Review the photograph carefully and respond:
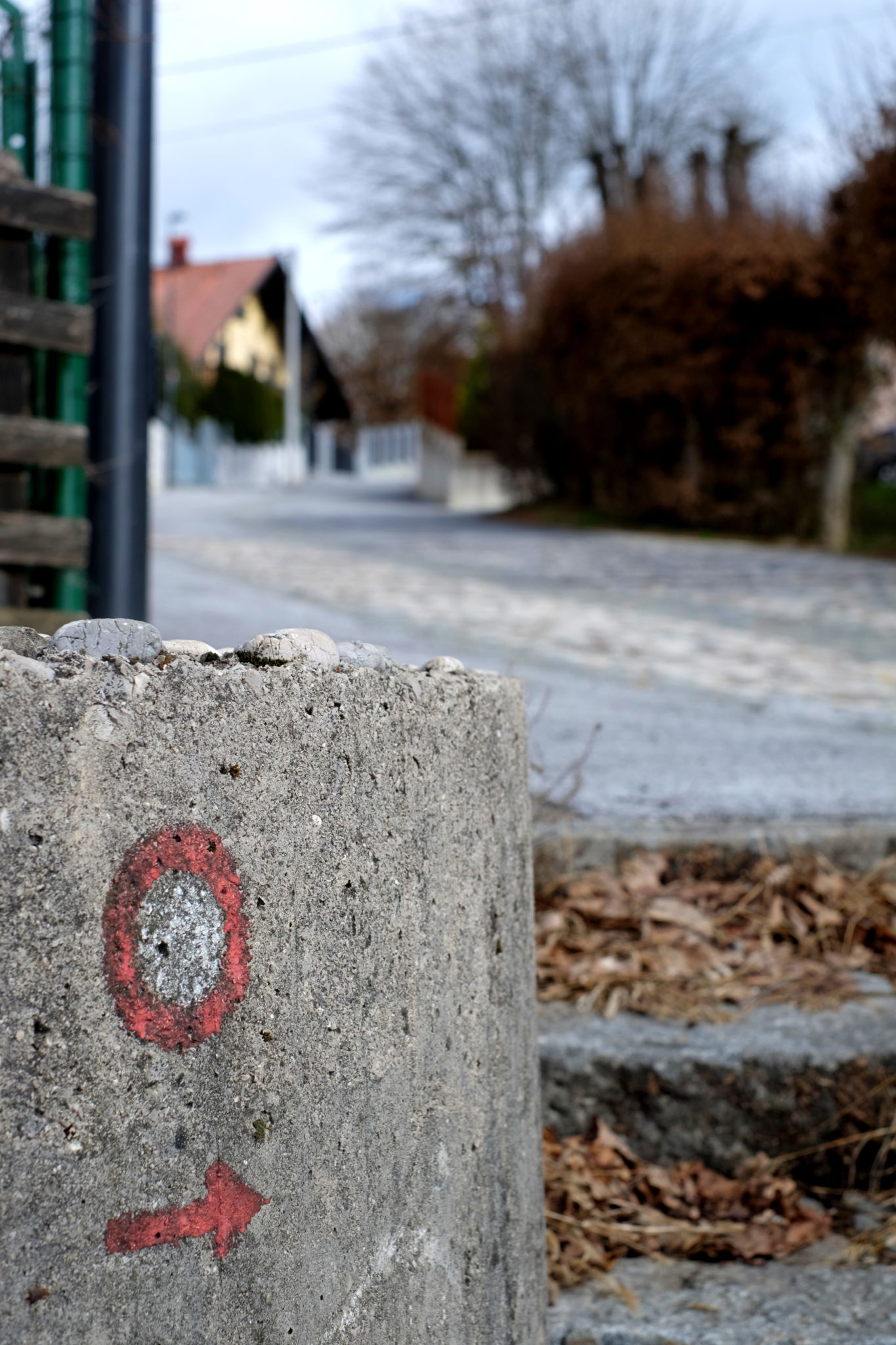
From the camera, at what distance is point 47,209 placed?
119 inches

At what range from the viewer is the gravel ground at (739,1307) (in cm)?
163

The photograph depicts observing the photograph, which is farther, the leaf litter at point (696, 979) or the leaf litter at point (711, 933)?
the leaf litter at point (711, 933)

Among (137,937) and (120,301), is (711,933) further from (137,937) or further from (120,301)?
(120,301)

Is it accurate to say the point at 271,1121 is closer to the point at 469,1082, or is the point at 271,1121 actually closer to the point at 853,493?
the point at 469,1082

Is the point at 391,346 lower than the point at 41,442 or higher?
higher

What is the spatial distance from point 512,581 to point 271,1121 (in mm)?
8042

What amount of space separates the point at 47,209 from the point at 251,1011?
8.20 feet

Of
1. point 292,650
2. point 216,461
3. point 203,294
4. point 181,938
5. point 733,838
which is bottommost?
point 733,838

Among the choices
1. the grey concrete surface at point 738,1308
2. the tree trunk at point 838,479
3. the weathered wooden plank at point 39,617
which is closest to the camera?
the grey concrete surface at point 738,1308

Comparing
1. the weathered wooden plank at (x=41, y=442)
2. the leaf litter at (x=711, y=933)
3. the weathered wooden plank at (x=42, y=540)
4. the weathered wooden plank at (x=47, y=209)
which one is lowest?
the leaf litter at (x=711, y=933)

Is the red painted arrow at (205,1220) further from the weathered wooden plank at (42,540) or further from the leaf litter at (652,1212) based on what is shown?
the weathered wooden plank at (42,540)

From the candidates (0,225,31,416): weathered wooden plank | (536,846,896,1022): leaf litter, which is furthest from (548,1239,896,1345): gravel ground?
(0,225,31,416): weathered wooden plank

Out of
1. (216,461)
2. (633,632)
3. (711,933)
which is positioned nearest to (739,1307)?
(711,933)

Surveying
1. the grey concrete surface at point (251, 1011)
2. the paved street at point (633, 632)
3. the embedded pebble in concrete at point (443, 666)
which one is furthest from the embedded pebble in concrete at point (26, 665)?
the paved street at point (633, 632)
